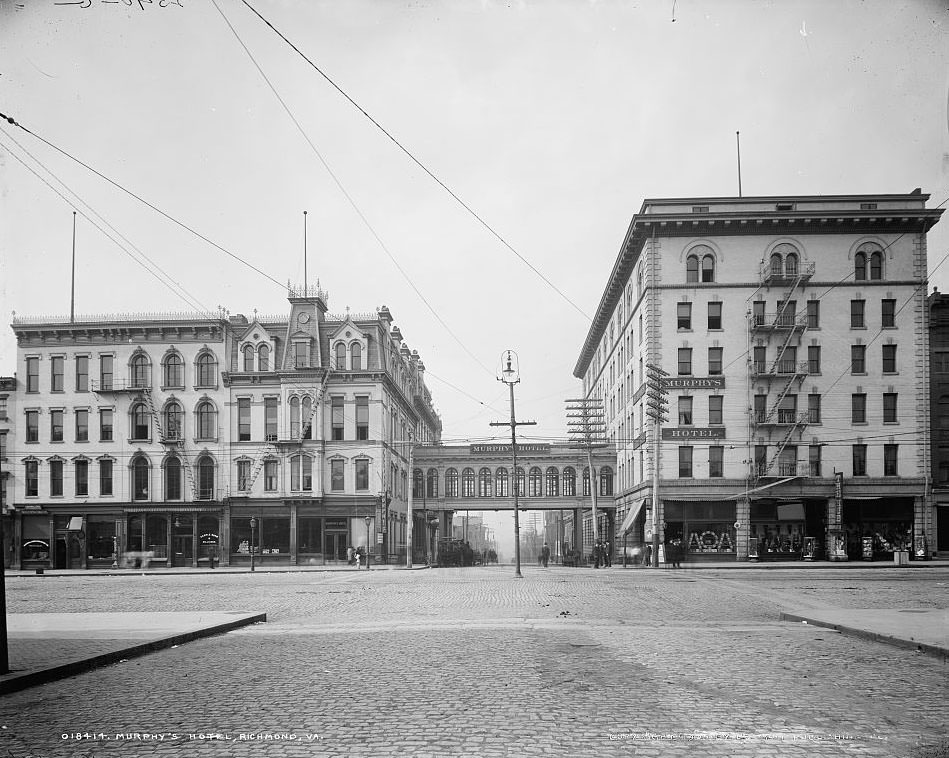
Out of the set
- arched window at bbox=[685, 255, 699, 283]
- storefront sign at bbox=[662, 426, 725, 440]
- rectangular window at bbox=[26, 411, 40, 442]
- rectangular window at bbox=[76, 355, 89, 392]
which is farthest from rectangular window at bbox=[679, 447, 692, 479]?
rectangular window at bbox=[26, 411, 40, 442]

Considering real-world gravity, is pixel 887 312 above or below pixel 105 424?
above

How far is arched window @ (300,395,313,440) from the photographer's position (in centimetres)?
5706

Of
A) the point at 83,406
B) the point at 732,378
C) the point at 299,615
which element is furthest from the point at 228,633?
the point at 83,406

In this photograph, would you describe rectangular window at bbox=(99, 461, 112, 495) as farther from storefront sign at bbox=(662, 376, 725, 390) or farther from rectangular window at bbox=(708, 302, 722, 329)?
rectangular window at bbox=(708, 302, 722, 329)

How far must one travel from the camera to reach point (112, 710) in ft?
27.9

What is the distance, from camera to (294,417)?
5716 cm

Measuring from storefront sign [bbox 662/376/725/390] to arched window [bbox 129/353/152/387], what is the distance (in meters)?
30.9

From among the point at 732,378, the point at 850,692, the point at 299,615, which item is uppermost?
the point at 732,378

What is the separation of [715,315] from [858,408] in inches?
348

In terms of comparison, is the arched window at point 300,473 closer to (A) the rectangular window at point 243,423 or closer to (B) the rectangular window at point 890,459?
(A) the rectangular window at point 243,423

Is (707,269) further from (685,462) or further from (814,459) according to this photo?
(814,459)

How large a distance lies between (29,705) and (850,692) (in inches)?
307

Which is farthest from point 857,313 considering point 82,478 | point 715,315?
point 82,478

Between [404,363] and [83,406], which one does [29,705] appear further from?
[404,363]
